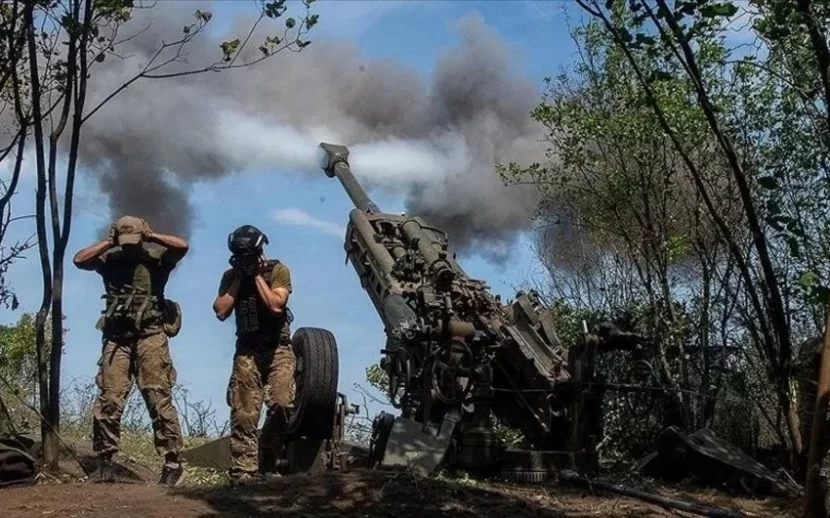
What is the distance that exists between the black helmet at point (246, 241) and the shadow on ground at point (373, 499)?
79.1 inches

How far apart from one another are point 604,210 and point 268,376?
561 centimetres

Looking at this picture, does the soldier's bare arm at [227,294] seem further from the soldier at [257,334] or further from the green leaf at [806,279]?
the green leaf at [806,279]

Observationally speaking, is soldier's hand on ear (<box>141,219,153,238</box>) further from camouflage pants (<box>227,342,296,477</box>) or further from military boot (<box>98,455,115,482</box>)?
military boot (<box>98,455,115,482</box>)

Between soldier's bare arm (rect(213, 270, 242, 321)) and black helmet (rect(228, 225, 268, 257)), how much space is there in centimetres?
18

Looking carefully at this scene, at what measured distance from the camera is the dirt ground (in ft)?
19.9

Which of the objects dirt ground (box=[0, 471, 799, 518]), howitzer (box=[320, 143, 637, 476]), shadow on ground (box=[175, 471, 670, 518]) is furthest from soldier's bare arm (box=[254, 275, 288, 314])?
shadow on ground (box=[175, 471, 670, 518])

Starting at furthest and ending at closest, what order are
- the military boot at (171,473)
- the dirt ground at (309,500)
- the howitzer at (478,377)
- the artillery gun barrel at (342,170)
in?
the artillery gun barrel at (342,170)
the howitzer at (478,377)
the military boot at (171,473)
the dirt ground at (309,500)

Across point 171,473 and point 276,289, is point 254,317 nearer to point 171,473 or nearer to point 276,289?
point 276,289

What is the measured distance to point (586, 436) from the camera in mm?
8438

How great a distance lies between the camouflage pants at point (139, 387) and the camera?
7809 millimetres

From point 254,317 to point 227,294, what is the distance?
9.3 inches

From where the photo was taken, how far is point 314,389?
27.0 ft

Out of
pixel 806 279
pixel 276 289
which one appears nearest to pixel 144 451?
pixel 276 289

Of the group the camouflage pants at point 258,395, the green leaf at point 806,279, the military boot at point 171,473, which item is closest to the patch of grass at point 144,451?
the military boot at point 171,473
